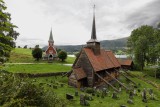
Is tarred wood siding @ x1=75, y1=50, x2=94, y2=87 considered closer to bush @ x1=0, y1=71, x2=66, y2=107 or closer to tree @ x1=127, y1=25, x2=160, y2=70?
bush @ x1=0, y1=71, x2=66, y2=107

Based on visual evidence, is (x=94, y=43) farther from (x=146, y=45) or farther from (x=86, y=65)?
(x=146, y=45)

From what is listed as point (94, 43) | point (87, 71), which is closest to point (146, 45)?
point (94, 43)

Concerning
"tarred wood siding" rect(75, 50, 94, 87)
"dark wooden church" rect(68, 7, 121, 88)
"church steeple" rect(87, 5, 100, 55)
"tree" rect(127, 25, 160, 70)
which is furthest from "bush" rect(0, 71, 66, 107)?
"tree" rect(127, 25, 160, 70)

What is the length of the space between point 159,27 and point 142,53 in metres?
10.7

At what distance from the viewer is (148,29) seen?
68125 mm

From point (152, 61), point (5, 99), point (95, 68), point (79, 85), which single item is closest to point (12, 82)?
point (5, 99)

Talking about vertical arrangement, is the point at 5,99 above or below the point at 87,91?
above

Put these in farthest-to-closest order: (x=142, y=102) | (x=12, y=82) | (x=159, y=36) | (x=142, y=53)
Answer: (x=142, y=53), (x=159, y=36), (x=142, y=102), (x=12, y=82)

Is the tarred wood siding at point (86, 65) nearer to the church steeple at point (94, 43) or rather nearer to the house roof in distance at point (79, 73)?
the house roof in distance at point (79, 73)

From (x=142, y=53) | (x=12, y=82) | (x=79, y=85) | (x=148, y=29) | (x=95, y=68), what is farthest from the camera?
(x=148, y=29)

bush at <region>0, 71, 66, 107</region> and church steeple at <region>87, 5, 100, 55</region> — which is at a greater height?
church steeple at <region>87, 5, 100, 55</region>

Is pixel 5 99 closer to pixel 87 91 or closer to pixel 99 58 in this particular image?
pixel 87 91

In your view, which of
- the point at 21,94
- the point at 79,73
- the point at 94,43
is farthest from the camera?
the point at 94,43

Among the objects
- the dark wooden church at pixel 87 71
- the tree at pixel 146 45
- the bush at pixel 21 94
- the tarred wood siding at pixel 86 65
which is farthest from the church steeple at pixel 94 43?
the bush at pixel 21 94
